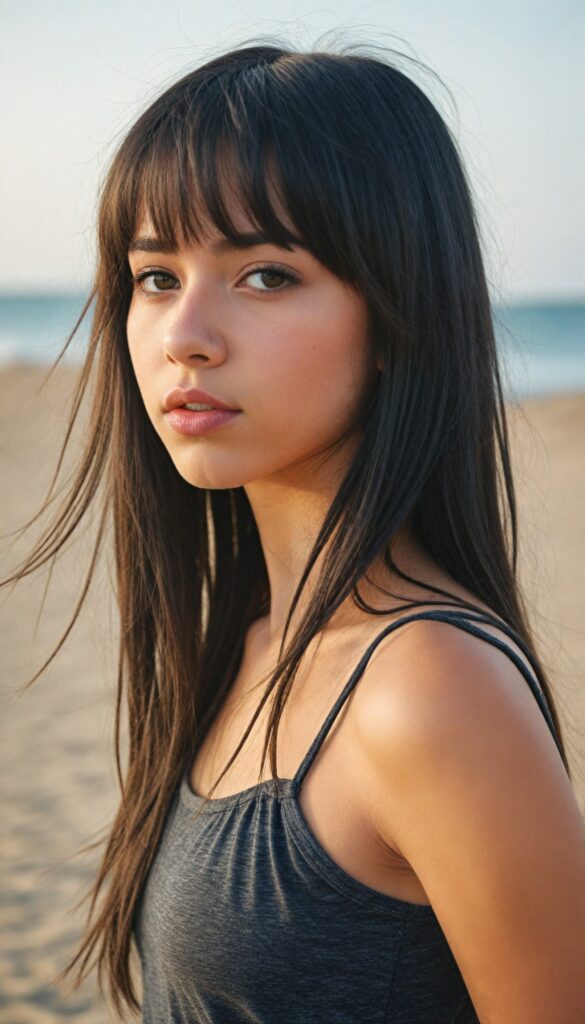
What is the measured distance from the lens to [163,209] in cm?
157

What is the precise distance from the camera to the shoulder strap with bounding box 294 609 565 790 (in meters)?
1.36

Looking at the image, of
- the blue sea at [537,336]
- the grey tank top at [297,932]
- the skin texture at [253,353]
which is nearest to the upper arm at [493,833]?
the grey tank top at [297,932]

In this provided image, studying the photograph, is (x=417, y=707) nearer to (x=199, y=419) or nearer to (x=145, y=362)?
(x=199, y=419)

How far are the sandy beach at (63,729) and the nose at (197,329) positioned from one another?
1.55 ft

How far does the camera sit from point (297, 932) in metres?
1.42

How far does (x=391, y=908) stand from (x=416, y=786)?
242 millimetres

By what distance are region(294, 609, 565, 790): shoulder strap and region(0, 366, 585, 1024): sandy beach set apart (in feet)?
1.68

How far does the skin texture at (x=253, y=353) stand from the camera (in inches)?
59.8

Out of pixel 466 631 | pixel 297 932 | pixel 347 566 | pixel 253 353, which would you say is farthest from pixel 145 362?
pixel 297 932

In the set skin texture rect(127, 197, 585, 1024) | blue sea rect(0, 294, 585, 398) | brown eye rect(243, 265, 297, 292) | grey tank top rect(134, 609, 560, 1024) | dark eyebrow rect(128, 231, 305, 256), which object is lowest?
grey tank top rect(134, 609, 560, 1024)

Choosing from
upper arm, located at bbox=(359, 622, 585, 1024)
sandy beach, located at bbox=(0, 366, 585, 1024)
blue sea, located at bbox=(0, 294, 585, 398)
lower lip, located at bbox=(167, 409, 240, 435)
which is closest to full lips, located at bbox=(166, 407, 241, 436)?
lower lip, located at bbox=(167, 409, 240, 435)

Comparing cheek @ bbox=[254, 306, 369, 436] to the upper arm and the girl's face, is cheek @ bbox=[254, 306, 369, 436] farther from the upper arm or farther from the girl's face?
the upper arm

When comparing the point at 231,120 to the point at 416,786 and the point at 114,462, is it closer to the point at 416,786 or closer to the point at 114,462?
the point at 114,462

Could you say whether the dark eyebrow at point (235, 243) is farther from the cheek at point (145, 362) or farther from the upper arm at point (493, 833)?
the upper arm at point (493, 833)
